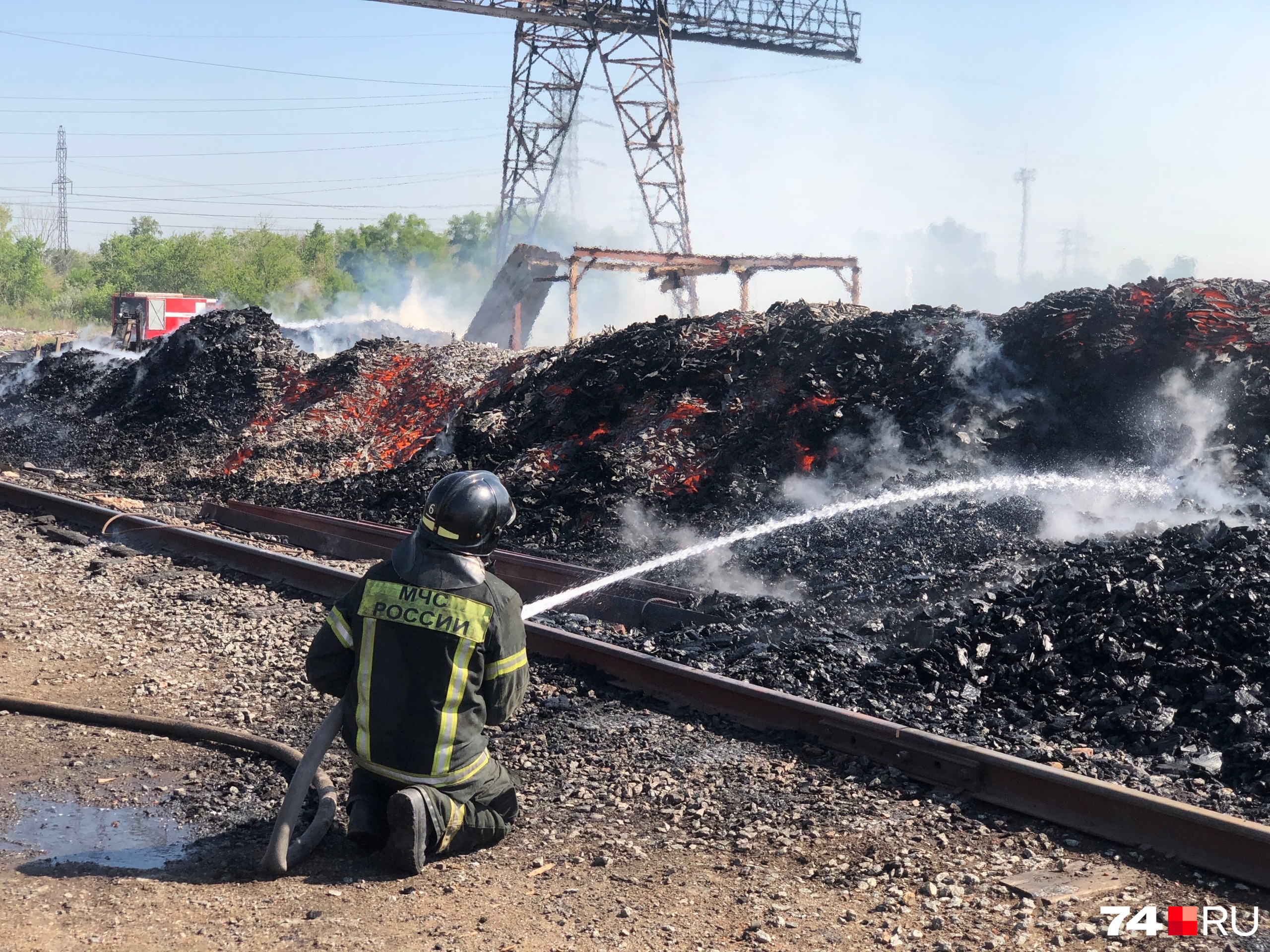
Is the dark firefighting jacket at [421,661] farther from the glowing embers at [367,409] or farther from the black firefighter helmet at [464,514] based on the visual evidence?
the glowing embers at [367,409]

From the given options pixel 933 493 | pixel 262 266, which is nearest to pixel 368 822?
pixel 933 493

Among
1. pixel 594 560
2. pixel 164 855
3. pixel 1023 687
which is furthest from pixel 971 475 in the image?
pixel 164 855

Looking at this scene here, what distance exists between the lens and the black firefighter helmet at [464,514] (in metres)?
4.11

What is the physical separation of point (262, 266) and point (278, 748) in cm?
5799

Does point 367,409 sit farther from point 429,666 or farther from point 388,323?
point 388,323

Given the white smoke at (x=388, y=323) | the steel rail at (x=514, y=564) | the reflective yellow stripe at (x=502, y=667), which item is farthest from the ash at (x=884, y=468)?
the white smoke at (x=388, y=323)

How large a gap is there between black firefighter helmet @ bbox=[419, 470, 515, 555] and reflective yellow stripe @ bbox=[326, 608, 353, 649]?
0.46 meters

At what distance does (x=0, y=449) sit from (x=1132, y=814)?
20.4m

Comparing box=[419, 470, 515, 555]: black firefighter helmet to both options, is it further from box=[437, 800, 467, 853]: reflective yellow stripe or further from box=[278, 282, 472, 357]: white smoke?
box=[278, 282, 472, 357]: white smoke

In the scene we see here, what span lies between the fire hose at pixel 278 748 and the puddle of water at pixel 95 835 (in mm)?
498

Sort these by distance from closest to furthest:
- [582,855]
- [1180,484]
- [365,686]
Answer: [365,686]
[582,855]
[1180,484]

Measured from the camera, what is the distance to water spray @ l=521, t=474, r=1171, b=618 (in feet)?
33.2

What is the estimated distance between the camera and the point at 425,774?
13.6 feet

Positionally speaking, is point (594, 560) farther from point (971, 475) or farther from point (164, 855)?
point (164, 855)
